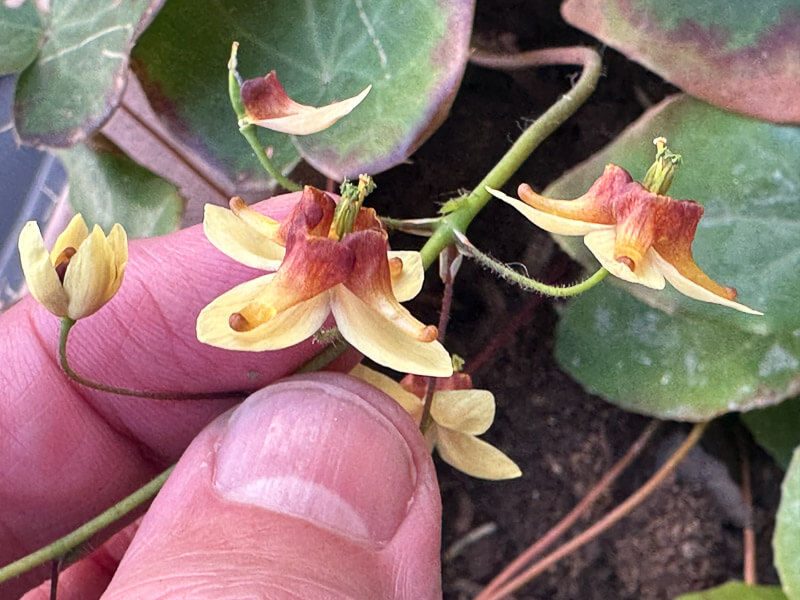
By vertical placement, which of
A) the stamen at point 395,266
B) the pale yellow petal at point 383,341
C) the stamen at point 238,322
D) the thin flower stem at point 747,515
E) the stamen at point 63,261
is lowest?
the thin flower stem at point 747,515

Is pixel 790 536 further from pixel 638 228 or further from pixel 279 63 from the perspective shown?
pixel 279 63

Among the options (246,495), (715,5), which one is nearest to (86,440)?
(246,495)

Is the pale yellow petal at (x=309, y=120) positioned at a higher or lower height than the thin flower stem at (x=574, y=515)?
higher

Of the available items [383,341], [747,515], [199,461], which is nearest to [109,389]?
[199,461]

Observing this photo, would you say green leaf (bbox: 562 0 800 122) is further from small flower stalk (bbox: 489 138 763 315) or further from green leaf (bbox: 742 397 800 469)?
green leaf (bbox: 742 397 800 469)

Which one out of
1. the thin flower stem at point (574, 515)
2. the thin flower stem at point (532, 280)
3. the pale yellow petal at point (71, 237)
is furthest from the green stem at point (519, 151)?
the thin flower stem at point (574, 515)

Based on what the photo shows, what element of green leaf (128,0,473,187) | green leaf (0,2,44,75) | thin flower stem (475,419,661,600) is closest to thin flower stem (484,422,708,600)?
thin flower stem (475,419,661,600)

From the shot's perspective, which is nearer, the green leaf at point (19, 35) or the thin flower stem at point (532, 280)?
the thin flower stem at point (532, 280)

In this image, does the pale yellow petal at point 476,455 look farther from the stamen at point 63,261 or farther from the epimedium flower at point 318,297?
the stamen at point 63,261
